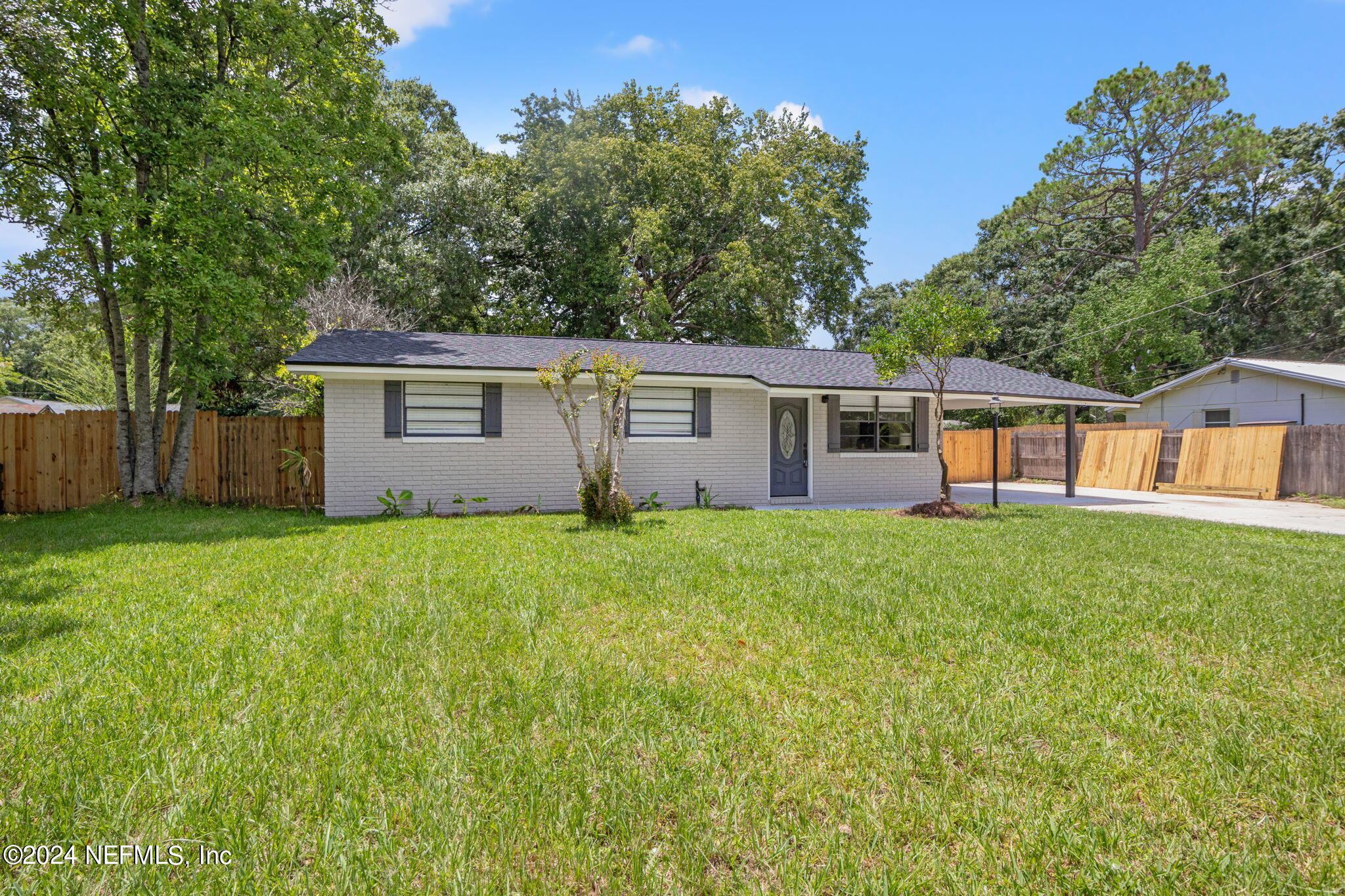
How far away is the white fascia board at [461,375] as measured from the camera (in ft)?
34.3

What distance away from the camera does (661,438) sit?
1279 centimetres

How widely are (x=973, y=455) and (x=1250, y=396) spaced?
7890 millimetres

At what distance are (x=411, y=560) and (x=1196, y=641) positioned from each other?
6904 mm

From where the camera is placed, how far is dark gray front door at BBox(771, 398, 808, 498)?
13844 millimetres

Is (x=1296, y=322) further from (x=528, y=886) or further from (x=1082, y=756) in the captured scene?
(x=528, y=886)

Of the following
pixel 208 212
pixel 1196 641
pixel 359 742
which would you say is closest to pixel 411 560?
pixel 359 742

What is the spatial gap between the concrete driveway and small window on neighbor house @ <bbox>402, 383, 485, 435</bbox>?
35.7ft

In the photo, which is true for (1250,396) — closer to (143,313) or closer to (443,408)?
(443,408)

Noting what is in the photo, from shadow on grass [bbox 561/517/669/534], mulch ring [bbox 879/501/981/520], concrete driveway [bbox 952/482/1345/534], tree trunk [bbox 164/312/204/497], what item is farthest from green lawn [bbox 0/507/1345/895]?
tree trunk [bbox 164/312/204/497]

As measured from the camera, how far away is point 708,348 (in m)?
16.2

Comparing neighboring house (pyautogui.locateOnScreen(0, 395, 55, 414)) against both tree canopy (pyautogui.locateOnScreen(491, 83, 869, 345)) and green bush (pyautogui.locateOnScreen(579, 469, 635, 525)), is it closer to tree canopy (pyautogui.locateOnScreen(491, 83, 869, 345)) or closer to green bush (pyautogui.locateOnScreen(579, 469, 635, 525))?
tree canopy (pyautogui.locateOnScreen(491, 83, 869, 345))

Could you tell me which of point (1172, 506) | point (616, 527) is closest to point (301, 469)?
point (616, 527)

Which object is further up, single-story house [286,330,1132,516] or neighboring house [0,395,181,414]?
neighboring house [0,395,181,414]

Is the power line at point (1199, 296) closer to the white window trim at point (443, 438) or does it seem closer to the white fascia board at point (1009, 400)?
the white fascia board at point (1009, 400)
